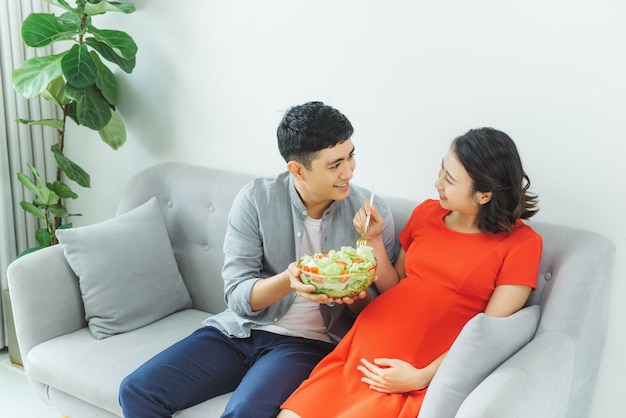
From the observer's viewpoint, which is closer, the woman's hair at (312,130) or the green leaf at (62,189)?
the woman's hair at (312,130)

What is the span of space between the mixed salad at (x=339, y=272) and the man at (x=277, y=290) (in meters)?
0.17

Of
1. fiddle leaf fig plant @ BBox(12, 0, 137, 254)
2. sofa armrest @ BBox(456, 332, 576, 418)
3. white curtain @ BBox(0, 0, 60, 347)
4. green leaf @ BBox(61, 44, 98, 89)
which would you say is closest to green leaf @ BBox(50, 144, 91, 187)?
fiddle leaf fig plant @ BBox(12, 0, 137, 254)

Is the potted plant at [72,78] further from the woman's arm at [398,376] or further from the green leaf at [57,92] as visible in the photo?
the woman's arm at [398,376]

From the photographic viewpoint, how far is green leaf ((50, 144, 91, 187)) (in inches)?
123

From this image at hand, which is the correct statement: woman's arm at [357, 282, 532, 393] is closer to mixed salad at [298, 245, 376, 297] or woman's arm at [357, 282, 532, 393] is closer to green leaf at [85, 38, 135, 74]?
mixed salad at [298, 245, 376, 297]

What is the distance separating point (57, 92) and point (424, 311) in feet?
6.26

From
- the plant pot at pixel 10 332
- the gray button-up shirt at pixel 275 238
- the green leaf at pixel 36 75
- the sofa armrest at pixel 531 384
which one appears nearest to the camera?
the sofa armrest at pixel 531 384

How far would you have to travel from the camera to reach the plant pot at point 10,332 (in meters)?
3.18

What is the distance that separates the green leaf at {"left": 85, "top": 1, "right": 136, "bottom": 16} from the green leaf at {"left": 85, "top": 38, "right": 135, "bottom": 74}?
0.12 metres

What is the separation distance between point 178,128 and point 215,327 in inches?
41.6

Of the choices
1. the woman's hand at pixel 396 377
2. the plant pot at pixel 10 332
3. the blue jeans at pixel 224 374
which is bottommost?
the plant pot at pixel 10 332

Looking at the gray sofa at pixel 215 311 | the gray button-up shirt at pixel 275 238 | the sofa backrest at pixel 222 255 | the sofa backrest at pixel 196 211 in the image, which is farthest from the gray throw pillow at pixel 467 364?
the sofa backrest at pixel 196 211

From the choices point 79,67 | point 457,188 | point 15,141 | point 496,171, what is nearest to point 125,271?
point 79,67

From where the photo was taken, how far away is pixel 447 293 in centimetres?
201
